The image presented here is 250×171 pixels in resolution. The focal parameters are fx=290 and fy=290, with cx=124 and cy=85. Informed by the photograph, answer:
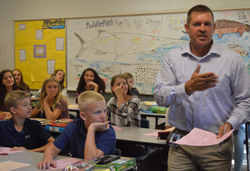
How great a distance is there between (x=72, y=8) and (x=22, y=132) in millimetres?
4168

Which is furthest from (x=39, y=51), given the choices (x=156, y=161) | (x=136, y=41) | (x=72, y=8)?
(x=156, y=161)

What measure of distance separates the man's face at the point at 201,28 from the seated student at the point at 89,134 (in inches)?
30.6

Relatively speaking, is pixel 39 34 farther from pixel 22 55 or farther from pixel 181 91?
pixel 181 91

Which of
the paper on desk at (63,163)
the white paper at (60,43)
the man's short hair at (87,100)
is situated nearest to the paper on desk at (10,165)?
the paper on desk at (63,163)

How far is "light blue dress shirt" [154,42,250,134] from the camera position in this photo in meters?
1.61

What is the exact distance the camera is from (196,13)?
5.53ft

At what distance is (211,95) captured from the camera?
1.65 meters

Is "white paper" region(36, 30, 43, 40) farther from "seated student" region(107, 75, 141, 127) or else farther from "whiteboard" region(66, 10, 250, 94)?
"seated student" region(107, 75, 141, 127)

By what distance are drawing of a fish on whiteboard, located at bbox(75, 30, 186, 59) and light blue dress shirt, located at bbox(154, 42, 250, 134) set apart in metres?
3.70

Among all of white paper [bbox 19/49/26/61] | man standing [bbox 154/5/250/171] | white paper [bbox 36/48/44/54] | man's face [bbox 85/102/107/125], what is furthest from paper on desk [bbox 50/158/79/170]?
white paper [bbox 19/49/26/61]

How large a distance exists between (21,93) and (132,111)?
1185 mm

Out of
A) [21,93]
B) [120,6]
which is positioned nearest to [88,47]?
[120,6]

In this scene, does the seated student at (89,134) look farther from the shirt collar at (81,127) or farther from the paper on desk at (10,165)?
the paper on desk at (10,165)

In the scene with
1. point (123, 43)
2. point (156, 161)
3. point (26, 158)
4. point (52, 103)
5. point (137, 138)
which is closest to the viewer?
point (26, 158)
